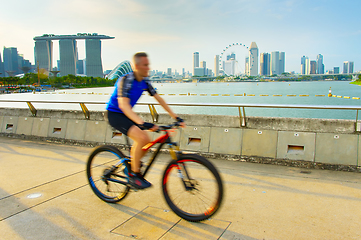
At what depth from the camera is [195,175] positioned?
3131mm

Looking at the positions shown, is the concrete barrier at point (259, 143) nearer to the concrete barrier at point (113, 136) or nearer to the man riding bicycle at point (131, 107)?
the man riding bicycle at point (131, 107)

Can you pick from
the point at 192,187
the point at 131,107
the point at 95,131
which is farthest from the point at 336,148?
the point at 95,131

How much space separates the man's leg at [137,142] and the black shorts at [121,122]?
0.06 m

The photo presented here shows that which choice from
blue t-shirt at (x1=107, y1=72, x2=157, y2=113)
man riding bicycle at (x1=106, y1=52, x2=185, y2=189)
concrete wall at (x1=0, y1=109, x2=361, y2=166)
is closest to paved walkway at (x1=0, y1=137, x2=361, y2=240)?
concrete wall at (x1=0, y1=109, x2=361, y2=166)

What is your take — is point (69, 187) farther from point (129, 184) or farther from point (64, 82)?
point (64, 82)

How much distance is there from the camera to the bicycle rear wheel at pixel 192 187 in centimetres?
320

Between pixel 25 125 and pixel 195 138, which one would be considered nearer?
pixel 195 138

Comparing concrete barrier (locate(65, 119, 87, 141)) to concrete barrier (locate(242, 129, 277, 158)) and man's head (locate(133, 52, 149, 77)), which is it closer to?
concrete barrier (locate(242, 129, 277, 158))

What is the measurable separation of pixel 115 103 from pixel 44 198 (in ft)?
6.35

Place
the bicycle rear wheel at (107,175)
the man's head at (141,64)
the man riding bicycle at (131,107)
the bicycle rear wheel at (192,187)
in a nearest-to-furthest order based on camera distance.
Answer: the bicycle rear wheel at (192,187), the man riding bicycle at (131,107), the man's head at (141,64), the bicycle rear wheel at (107,175)

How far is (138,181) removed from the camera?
361 centimetres

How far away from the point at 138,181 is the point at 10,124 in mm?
7688

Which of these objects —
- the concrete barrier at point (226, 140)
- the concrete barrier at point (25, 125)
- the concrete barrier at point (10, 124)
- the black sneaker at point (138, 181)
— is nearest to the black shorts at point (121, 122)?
the black sneaker at point (138, 181)

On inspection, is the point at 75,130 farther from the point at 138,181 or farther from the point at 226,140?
the point at 138,181
